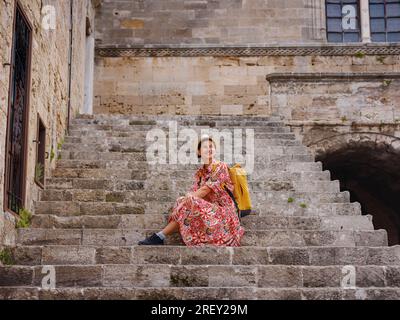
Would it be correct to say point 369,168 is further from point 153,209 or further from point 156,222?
point 156,222

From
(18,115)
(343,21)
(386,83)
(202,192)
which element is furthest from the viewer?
(343,21)

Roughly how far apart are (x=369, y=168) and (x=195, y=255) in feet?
28.6

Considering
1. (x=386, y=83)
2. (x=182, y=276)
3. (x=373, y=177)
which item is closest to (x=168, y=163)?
(x=182, y=276)

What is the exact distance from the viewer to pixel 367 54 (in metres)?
15.6

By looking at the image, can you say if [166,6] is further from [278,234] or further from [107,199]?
[278,234]

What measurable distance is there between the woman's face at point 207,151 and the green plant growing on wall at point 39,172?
2155 millimetres

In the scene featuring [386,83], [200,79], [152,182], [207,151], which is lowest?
[152,182]

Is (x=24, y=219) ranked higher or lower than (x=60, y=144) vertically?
lower

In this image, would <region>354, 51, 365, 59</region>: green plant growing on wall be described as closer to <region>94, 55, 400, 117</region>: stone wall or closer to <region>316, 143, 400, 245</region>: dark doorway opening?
<region>94, 55, 400, 117</region>: stone wall

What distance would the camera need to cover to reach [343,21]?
16.7 meters

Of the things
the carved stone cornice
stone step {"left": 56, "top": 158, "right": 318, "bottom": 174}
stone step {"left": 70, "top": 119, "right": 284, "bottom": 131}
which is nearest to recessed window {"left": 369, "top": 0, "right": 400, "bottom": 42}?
the carved stone cornice

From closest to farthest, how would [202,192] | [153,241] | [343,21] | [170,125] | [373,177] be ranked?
1. [153,241]
2. [202,192]
3. [170,125]
4. [373,177]
5. [343,21]

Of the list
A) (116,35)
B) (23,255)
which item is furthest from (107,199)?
(116,35)
